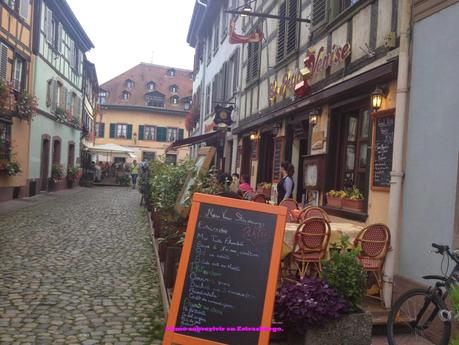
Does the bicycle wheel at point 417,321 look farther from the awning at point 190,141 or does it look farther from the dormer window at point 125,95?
the dormer window at point 125,95

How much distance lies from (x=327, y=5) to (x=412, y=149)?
13.1 ft

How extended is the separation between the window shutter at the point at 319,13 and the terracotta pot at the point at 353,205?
3193 millimetres

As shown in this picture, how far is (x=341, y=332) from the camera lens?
3.68 meters

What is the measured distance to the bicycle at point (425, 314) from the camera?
372cm

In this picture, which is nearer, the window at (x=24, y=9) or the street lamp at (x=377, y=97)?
the street lamp at (x=377, y=97)

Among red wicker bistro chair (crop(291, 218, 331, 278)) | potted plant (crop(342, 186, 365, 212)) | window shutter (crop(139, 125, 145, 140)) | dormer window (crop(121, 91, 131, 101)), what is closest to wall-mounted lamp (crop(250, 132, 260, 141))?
potted plant (crop(342, 186, 365, 212))

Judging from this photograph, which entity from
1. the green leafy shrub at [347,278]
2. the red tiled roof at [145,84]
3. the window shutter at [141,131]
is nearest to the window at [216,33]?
the green leafy shrub at [347,278]

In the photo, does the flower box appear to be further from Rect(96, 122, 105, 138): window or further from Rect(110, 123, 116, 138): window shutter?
Rect(96, 122, 105, 138): window

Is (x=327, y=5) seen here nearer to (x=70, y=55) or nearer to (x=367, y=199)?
(x=367, y=199)

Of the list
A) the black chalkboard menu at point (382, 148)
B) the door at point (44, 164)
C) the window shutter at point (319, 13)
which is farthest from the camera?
the door at point (44, 164)

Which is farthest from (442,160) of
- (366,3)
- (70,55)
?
(70,55)

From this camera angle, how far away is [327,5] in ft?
26.1

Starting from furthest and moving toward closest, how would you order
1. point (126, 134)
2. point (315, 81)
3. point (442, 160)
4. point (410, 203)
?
point (126, 134) < point (315, 81) < point (410, 203) < point (442, 160)

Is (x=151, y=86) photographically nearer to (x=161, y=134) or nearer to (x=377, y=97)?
(x=161, y=134)
